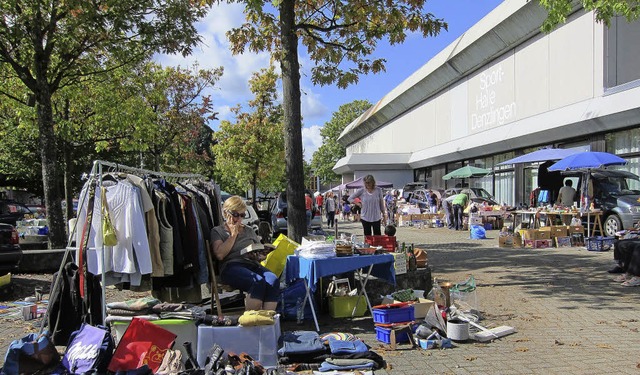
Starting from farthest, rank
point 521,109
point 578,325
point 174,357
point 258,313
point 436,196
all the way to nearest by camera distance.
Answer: point 436,196, point 521,109, point 578,325, point 258,313, point 174,357

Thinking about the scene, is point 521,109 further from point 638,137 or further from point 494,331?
point 494,331

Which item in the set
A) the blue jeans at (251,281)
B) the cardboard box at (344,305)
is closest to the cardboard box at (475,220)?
the cardboard box at (344,305)

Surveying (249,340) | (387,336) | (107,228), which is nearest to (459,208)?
(387,336)

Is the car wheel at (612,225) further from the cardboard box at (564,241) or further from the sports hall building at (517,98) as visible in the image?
the sports hall building at (517,98)

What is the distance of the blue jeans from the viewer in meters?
5.42

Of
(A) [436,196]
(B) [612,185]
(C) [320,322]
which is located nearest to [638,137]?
(B) [612,185]

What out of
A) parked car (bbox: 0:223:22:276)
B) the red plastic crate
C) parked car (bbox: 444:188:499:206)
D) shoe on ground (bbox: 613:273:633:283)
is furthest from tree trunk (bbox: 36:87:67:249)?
parked car (bbox: 444:188:499:206)

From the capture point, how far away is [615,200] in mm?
13672

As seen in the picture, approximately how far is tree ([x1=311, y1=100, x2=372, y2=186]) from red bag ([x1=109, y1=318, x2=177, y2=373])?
2528 inches

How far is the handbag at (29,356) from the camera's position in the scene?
4.21m

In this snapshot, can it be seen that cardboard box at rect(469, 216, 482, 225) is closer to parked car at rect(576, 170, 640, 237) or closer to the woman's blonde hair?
parked car at rect(576, 170, 640, 237)

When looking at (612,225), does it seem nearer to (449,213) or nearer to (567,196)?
(567,196)

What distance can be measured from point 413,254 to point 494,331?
5.81 feet

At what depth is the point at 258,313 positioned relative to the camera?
4832 mm
